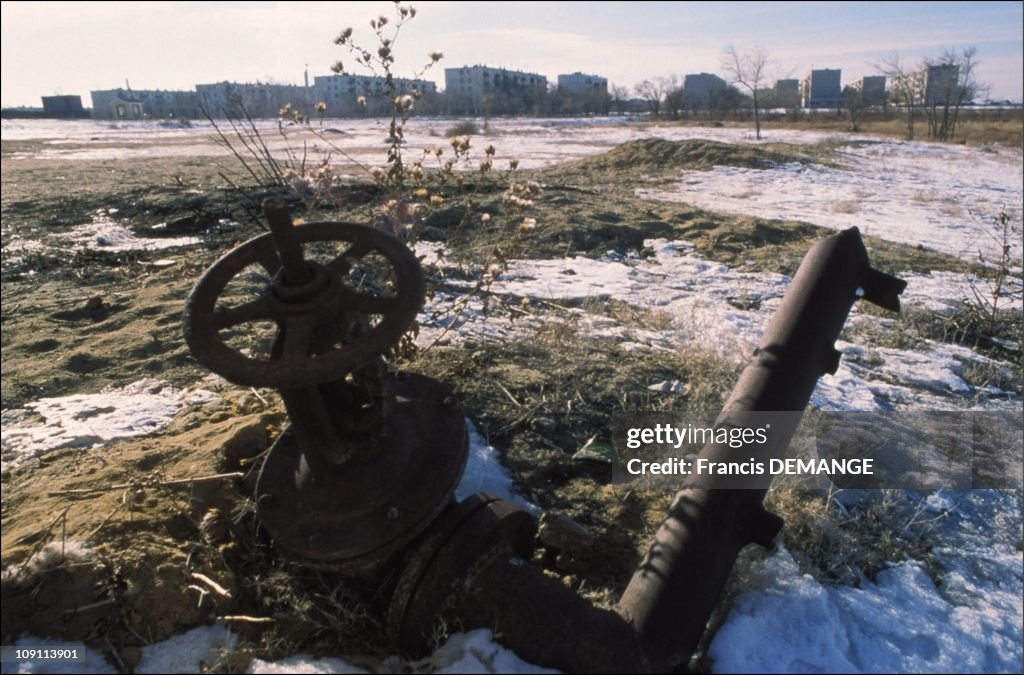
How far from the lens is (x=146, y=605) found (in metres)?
2.34

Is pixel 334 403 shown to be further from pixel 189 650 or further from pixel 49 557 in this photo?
pixel 49 557

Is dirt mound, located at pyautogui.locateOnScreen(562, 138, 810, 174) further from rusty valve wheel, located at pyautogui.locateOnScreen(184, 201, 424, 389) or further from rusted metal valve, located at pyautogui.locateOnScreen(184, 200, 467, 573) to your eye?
rusty valve wheel, located at pyautogui.locateOnScreen(184, 201, 424, 389)

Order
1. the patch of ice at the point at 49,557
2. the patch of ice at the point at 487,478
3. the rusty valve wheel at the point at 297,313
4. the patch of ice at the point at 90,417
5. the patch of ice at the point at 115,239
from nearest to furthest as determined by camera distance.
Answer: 1. the rusty valve wheel at the point at 297,313
2. the patch of ice at the point at 49,557
3. the patch of ice at the point at 487,478
4. the patch of ice at the point at 90,417
5. the patch of ice at the point at 115,239

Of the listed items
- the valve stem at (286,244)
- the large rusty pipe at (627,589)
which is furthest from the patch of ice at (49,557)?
the valve stem at (286,244)

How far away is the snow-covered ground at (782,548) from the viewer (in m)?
2.20

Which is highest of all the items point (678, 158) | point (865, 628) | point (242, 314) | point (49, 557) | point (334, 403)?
point (678, 158)

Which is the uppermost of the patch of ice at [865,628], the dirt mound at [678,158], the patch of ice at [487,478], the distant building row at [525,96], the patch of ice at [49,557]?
the distant building row at [525,96]

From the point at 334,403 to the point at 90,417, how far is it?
6.82ft

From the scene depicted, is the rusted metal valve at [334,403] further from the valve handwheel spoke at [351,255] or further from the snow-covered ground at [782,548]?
the snow-covered ground at [782,548]

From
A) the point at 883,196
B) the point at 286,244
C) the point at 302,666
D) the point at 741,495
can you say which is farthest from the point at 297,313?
the point at 883,196

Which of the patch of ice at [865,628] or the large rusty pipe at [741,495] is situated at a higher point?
the large rusty pipe at [741,495]

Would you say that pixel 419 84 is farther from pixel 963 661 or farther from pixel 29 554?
pixel 963 661

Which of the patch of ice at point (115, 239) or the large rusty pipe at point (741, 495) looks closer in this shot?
the large rusty pipe at point (741, 495)

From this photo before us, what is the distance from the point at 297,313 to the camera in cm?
208
